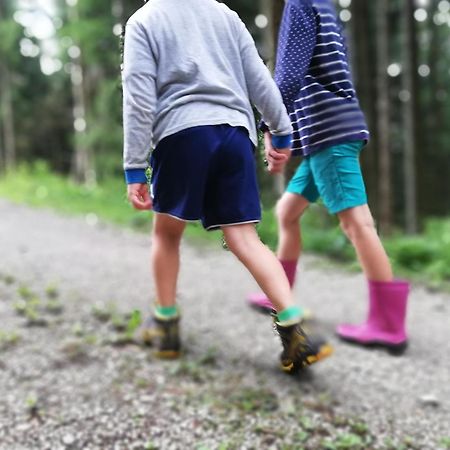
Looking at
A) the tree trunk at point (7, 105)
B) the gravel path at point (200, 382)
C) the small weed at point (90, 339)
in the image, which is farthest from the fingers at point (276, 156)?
the tree trunk at point (7, 105)

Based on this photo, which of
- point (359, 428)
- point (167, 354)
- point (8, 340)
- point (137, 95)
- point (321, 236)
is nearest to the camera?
point (137, 95)

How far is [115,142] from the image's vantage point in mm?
13211

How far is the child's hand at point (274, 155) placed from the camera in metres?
1.65

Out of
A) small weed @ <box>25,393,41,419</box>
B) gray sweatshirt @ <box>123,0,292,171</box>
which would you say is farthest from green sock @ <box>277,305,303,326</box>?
small weed @ <box>25,393,41,419</box>

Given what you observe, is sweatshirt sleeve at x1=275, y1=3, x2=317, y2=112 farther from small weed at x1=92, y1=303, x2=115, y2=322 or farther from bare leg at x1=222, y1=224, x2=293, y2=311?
small weed at x1=92, y1=303, x2=115, y2=322

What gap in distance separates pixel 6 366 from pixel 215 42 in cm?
214

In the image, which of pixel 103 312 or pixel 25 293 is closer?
pixel 103 312

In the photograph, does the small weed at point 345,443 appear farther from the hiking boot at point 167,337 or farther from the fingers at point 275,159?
the fingers at point 275,159

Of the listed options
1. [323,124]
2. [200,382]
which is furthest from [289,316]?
[200,382]

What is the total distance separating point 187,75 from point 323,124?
0.57 m

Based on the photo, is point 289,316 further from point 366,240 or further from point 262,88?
point 366,240

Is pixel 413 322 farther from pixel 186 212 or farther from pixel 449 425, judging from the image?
pixel 186 212

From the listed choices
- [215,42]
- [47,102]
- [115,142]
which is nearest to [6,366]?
[215,42]

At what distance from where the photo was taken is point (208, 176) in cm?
164
